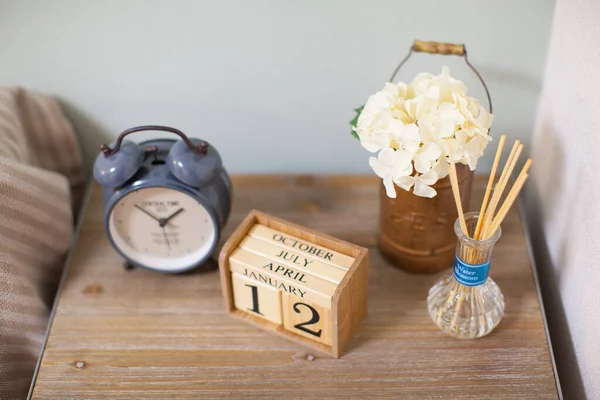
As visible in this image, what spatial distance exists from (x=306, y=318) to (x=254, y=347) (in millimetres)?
100

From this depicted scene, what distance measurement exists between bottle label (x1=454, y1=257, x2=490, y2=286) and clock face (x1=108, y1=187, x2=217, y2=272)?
0.39 metres

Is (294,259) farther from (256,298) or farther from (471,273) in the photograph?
(471,273)

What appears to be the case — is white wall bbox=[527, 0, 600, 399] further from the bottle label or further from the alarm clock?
the alarm clock

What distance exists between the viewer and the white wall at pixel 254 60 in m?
1.08

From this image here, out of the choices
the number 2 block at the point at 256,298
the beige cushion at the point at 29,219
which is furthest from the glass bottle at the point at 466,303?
the beige cushion at the point at 29,219

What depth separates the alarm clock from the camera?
97 centimetres

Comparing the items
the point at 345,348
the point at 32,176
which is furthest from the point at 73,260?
the point at 345,348

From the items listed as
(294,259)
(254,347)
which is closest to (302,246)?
(294,259)

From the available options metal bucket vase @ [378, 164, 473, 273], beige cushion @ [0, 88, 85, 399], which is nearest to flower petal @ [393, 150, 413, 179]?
metal bucket vase @ [378, 164, 473, 273]

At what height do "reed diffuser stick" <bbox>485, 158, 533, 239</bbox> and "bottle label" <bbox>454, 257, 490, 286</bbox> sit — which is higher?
"reed diffuser stick" <bbox>485, 158, 533, 239</bbox>

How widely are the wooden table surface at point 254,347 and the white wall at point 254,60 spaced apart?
24 cm

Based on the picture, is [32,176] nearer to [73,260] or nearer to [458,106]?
[73,260]

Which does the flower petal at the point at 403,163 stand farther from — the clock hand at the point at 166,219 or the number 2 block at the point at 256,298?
the clock hand at the point at 166,219

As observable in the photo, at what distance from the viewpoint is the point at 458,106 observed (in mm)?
911
